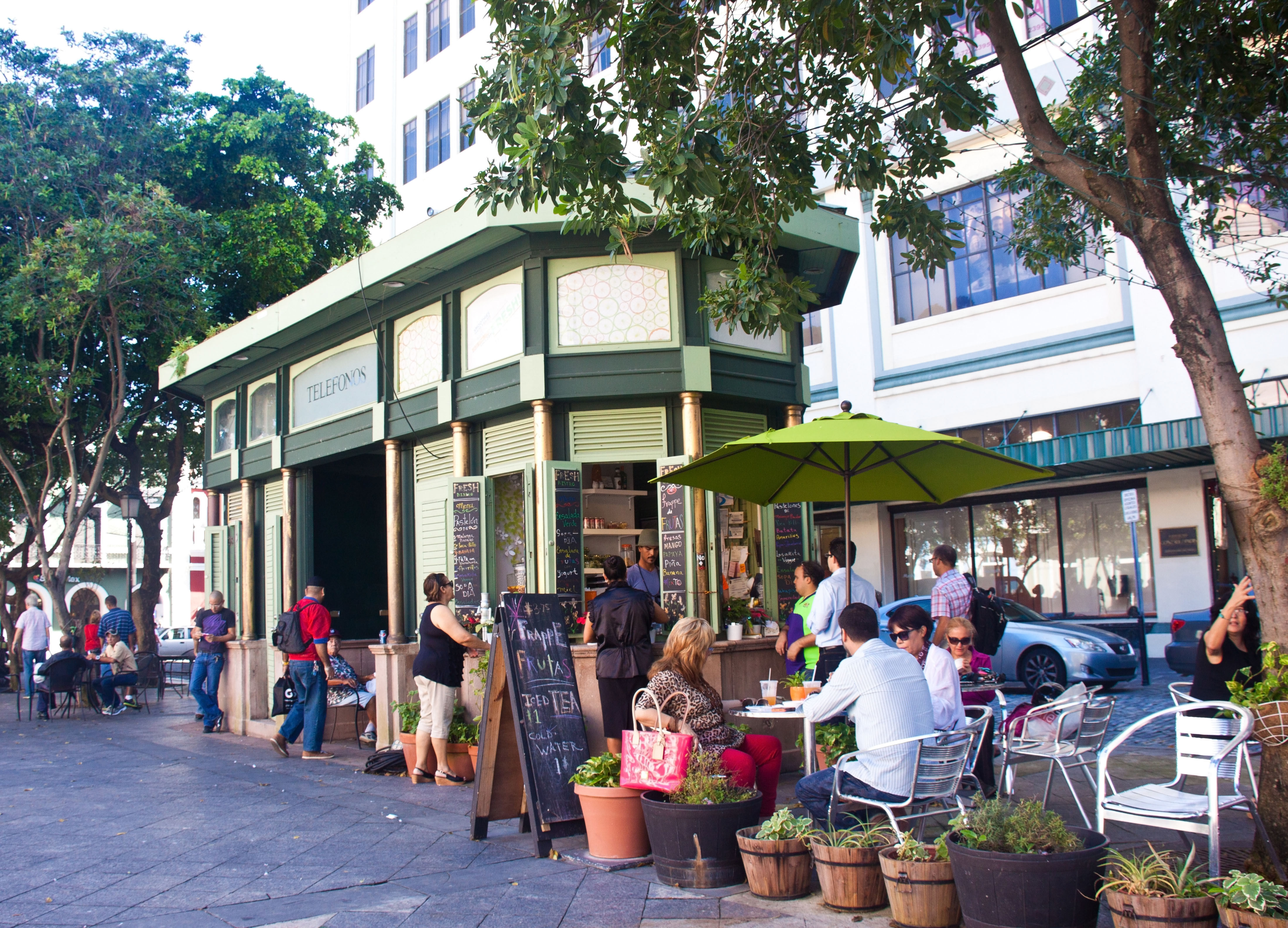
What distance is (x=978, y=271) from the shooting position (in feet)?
71.7

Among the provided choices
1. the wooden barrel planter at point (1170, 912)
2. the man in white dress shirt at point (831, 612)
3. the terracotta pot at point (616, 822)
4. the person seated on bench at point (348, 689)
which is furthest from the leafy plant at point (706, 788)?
the person seated on bench at point (348, 689)

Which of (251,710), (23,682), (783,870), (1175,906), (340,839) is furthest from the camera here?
(23,682)

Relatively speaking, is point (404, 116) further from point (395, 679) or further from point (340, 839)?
point (340, 839)

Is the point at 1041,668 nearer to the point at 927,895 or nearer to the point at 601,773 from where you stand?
the point at 601,773

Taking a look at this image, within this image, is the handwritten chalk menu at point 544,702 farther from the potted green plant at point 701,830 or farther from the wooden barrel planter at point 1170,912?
the wooden barrel planter at point 1170,912

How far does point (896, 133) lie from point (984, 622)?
171 inches

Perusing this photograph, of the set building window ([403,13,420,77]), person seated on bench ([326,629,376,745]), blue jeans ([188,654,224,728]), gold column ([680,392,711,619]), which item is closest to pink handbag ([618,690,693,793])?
gold column ([680,392,711,619])

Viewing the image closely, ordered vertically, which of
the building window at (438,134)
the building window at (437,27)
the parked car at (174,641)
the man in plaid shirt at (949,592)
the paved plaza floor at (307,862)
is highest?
the building window at (437,27)

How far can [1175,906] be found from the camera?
392 cm

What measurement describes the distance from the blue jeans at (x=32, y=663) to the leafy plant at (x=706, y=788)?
48.8 ft

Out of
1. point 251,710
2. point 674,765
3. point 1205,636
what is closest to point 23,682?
point 251,710

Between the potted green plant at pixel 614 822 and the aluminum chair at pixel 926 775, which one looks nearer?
the aluminum chair at pixel 926 775

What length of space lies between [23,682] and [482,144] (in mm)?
20079

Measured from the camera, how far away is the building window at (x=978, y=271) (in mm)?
20719
